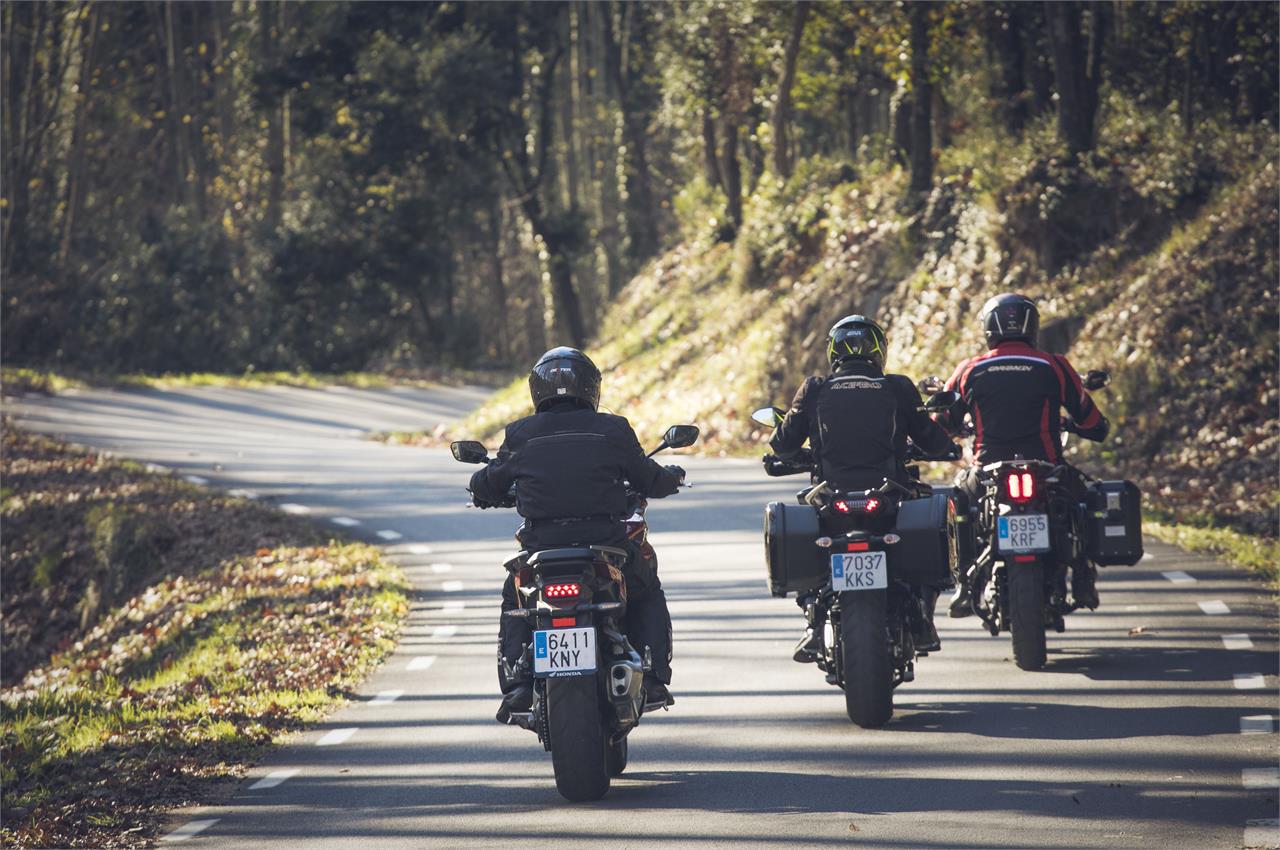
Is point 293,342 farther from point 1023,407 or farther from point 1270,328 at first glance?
point 1023,407

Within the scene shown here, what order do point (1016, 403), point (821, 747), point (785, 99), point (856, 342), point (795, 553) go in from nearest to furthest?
point (821, 747) < point (795, 553) < point (856, 342) < point (1016, 403) < point (785, 99)

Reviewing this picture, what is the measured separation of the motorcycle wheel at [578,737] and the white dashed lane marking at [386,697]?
3.14m

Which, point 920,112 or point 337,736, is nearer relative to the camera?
point 337,736

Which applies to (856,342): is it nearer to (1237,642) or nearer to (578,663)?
(578,663)

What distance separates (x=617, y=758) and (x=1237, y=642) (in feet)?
15.0

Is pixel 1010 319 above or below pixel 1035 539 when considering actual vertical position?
above

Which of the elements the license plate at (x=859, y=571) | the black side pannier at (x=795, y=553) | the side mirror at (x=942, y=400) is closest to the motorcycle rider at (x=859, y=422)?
the black side pannier at (x=795, y=553)

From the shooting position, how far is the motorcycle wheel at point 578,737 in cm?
764

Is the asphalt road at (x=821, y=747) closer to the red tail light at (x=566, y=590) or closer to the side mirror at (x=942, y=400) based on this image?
the red tail light at (x=566, y=590)

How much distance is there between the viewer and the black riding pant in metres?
8.11

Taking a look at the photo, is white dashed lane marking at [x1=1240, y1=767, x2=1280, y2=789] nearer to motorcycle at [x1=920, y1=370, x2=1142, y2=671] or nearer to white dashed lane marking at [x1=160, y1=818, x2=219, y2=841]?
motorcycle at [x1=920, y1=370, x2=1142, y2=671]

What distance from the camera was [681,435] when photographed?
27.4 ft

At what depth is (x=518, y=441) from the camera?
8289mm

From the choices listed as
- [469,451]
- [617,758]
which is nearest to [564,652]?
[617,758]
